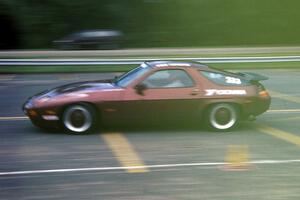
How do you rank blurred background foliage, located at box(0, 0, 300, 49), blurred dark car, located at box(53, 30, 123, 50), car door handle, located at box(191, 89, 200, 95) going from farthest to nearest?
1. blurred background foliage, located at box(0, 0, 300, 49)
2. blurred dark car, located at box(53, 30, 123, 50)
3. car door handle, located at box(191, 89, 200, 95)

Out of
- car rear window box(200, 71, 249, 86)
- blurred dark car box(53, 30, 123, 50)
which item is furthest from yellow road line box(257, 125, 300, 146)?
blurred dark car box(53, 30, 123, 50)

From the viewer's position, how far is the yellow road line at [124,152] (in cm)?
776

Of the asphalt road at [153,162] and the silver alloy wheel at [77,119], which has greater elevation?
the silver alloy wheel at [77,119]

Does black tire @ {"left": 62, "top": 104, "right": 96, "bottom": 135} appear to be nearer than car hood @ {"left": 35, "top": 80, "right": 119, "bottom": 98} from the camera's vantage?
Yes

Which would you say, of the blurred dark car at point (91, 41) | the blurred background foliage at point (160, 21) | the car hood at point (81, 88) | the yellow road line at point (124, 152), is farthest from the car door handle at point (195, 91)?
the blurred background foliage at point (160, 21)

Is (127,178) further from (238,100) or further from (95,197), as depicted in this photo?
(238,100)

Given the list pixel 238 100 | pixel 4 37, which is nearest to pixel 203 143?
pixel 238 100

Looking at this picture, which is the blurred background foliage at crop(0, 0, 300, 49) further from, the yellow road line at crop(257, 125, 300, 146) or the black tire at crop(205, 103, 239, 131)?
the black tire at crop(205, 103, 239, 131)

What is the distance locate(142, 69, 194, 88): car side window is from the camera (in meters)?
10.2

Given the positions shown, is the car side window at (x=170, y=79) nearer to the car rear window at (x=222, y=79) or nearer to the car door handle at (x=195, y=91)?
the car door handle at (x=195, y=91)

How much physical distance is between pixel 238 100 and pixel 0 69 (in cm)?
1271

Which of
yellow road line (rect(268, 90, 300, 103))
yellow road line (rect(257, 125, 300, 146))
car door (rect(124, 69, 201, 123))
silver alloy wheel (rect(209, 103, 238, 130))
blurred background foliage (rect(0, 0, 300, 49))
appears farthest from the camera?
blurred background foliage (rect(0, 0, 300, 49))

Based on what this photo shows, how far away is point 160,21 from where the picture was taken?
43.7 metres

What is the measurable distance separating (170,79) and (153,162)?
257 centimetres
